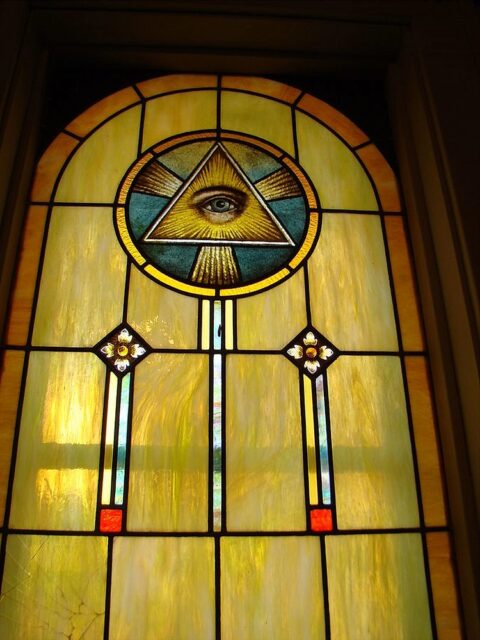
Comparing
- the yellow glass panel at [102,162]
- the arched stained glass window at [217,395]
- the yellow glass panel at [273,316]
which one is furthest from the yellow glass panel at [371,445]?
the yellow glass panel at [102,162]

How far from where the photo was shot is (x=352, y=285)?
9.55 feet

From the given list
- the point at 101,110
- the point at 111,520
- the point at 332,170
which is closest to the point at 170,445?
the point at 111,520

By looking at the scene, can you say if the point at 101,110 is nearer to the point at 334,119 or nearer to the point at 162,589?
the point at 334,119

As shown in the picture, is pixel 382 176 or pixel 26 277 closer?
pixel 26 277

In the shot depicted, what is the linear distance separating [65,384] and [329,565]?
Answer: 120cm

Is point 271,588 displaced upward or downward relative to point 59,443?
downward

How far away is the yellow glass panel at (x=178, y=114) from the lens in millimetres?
3299

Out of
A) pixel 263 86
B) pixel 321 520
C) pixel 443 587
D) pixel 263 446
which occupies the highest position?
pixel 263 86

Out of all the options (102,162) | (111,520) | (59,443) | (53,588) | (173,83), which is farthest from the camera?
(173,83)

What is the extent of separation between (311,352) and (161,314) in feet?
2.10

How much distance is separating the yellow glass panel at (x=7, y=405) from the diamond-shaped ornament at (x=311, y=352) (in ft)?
3.51

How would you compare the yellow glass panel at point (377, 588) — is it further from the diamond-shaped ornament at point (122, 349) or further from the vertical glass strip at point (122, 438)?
the diamond-shaped ornament at point (122, 349)

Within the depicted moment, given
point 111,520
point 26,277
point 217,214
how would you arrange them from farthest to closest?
point 217,214 < point 26,277 < point 111,520

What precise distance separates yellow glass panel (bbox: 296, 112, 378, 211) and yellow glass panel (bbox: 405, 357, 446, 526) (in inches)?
33.1
